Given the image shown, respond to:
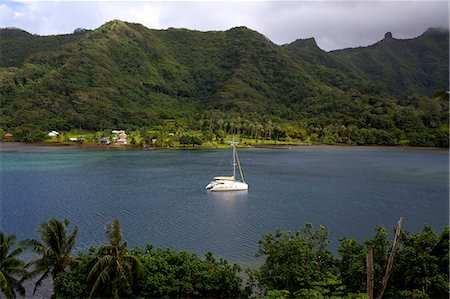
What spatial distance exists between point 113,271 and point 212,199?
36.6 meters

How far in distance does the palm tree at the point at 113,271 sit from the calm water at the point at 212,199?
12.9 metres

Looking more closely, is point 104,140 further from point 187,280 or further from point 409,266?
point 409,266

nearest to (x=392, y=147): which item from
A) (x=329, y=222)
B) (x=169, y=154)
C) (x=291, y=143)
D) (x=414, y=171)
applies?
(x=291, y=143)

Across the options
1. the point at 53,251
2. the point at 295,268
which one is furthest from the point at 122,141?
the point at 295,268

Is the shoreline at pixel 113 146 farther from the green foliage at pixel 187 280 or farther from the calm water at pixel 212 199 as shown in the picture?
the green foliage at pixel 187 280

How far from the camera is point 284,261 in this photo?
2392 cm

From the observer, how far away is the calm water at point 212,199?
41.4 meters

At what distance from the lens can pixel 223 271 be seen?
22.9 metres

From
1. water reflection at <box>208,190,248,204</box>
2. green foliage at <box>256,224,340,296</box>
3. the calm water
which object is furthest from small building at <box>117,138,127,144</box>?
green foliage at <box>256,224,340,296</box>

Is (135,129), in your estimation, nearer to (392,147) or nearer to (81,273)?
(392,147)

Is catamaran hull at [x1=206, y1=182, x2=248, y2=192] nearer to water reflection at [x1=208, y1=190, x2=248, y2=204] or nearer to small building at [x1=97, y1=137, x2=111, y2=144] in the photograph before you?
water reflection at [x1=208, y1=190, x2=248, y2=204]

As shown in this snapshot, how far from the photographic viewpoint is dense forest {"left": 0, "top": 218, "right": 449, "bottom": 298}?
21219mm

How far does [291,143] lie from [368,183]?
83159 mm

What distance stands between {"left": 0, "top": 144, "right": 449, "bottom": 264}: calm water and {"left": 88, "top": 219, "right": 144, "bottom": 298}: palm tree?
12902 millimetres
